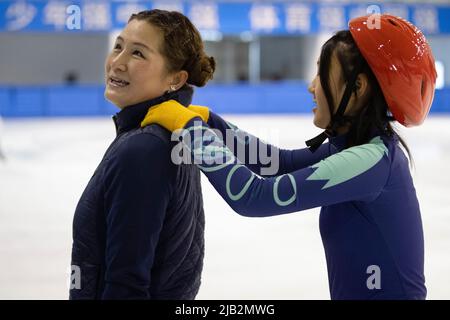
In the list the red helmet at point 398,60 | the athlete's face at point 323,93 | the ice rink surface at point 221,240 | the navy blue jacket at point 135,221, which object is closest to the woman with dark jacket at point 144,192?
the navy blue jacket at point 135,221

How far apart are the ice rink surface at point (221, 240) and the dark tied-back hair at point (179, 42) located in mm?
815

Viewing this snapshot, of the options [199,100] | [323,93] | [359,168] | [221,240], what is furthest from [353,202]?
[199,100]

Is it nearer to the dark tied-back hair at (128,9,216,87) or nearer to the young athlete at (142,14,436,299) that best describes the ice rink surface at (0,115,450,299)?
the young athlete at (142,14,436,299)

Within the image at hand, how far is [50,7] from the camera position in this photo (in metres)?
17.4

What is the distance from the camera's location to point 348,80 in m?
1.62

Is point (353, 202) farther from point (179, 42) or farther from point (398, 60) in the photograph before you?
point (179, 42)

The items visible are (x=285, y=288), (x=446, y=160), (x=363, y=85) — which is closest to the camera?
(x=363, y=85)

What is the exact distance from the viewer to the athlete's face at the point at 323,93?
1.64 metres

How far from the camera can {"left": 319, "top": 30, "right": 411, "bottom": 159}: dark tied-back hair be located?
163cm

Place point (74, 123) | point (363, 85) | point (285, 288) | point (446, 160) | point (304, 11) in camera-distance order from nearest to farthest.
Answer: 1. point (363, 85)
2. point (285, 288)
3. point (446, 160)
4. point (74, 123)
5. point (304, 11)

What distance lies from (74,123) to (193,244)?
1551 centimetres

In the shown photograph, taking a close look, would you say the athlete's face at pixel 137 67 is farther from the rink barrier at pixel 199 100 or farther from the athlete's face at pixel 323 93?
the rink barrier at pixel 199 100

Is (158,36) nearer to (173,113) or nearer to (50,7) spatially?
(173,113)
